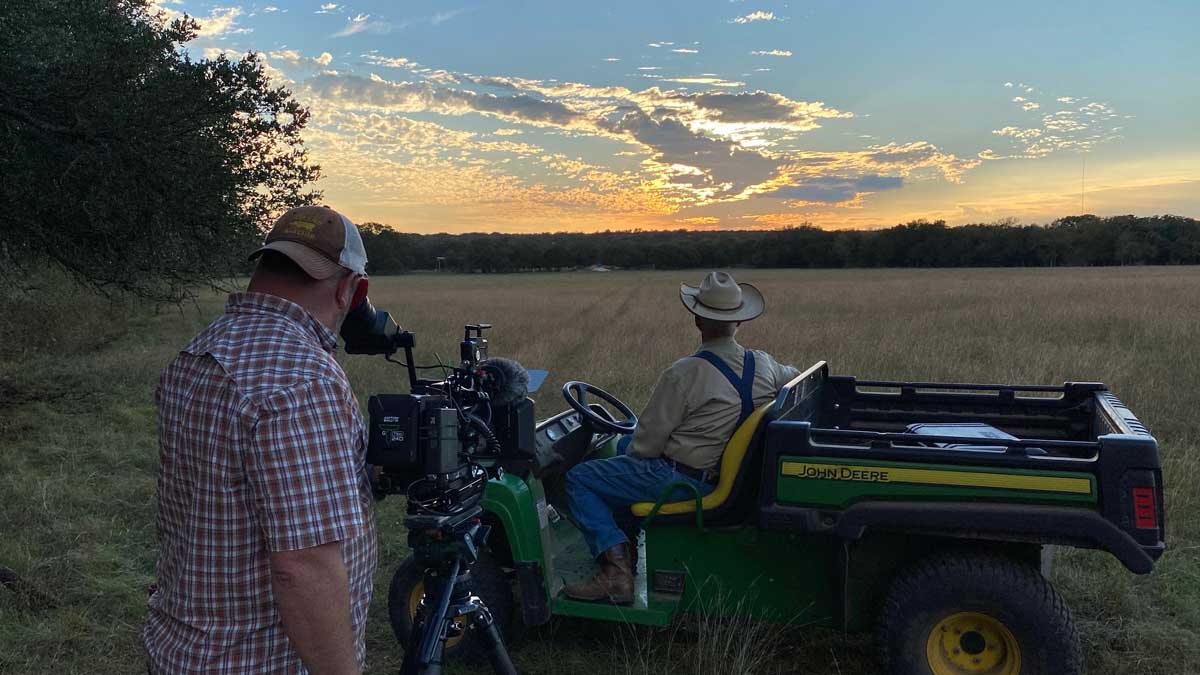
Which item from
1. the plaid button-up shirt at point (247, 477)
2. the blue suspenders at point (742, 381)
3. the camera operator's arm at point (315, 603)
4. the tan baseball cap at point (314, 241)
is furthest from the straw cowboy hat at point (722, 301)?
the camera operator's arm at point (315, 603)

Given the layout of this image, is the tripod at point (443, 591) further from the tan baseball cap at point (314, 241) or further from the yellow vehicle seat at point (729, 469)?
the yellow vehicle seat at point (729, 469)

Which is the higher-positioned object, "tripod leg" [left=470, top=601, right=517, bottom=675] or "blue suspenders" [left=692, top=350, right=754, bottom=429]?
"blue suspenders" [left=692, top=350, right=754, bottom=429]

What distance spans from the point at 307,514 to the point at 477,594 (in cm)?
277

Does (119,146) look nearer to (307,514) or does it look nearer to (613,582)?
(613,582)

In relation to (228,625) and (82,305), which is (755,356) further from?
(82,305)

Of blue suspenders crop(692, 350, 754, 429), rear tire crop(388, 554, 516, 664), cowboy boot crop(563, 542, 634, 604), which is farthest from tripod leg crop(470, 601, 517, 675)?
blue suspenders crop(692, 350, 754, 429)

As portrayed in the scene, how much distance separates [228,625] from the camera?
1.85 meters

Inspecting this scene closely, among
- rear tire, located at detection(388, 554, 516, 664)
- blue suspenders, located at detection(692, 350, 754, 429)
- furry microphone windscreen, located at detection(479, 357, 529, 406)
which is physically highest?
furry microphone windscreen, located at detection(479, 357, 529, 406)

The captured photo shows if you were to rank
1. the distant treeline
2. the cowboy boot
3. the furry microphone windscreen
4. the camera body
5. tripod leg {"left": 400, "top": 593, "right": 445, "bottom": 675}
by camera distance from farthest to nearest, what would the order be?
the distant treeline < the cowboy boot < the furry microphone windscreen < tripod leg {"left": 400, "top": 593, "right": 445, "bottom": 675} < the camera body

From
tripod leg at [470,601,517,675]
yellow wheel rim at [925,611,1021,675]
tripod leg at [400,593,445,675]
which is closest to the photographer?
tripod leg at [400,593,445,675]

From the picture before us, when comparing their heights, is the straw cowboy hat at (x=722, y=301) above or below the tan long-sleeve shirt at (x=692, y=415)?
above

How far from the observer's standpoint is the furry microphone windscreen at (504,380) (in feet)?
9.23

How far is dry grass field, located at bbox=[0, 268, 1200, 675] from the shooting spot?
451cm

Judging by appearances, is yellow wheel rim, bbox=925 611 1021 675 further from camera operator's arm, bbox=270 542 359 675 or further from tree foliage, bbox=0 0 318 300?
tree foliage, bbox=0 0 318 300
